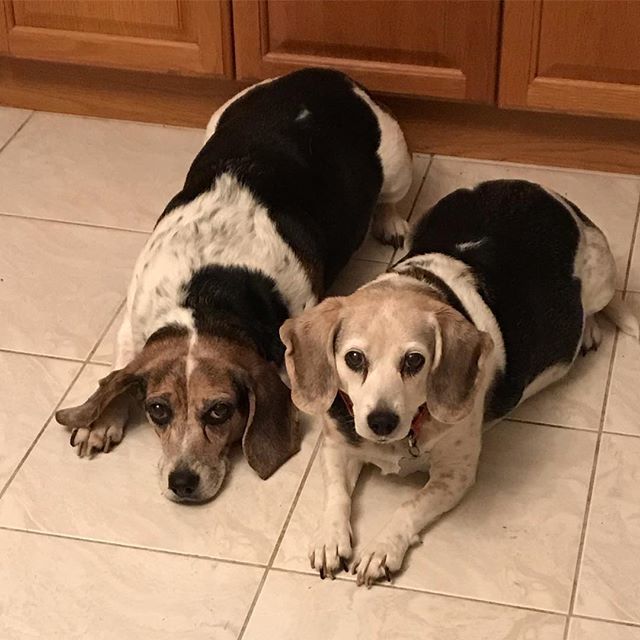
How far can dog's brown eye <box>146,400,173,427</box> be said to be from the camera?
107 inches

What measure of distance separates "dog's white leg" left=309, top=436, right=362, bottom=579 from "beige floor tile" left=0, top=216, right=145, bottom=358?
77cm

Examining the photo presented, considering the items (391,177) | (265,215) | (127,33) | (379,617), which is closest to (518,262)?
(265,215)

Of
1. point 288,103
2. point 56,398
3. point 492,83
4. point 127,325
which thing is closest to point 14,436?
point 56,398

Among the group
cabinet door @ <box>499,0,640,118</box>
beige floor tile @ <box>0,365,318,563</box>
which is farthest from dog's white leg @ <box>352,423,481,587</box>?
cabinet door @ <box>499,0,640,118</box>

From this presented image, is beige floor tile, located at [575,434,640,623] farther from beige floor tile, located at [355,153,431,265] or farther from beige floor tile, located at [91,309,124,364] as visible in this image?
beige floor tile, located at [91,309,124,364]

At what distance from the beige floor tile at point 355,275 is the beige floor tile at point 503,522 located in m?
0.63

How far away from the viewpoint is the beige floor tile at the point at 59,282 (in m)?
3.21

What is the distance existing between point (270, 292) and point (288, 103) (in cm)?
58

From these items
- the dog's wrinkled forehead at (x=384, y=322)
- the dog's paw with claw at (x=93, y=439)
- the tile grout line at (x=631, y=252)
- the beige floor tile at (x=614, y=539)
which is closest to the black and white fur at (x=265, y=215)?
the dog's paw with claw at (x=93, y=439)

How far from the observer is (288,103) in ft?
10.6

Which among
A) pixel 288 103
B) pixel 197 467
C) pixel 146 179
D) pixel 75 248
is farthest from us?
pixel 146 179

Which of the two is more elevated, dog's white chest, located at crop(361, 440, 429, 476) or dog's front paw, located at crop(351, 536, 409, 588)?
dog's white chest, located at crop(361, 440, 429, 476)

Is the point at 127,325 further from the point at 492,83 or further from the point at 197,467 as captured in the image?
the point at 492,83

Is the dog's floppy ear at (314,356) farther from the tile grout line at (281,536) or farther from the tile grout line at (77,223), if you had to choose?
the tile grout line at (77,223)
